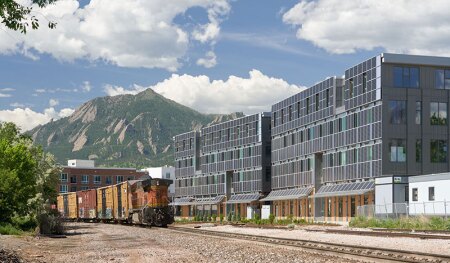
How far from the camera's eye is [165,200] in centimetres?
5316

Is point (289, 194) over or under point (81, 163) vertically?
under

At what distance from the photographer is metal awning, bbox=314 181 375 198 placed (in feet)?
208

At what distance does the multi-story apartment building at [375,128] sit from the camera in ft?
207

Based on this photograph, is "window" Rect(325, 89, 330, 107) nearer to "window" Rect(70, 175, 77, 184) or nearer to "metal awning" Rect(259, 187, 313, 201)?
"metal awning" Rect(259, 187, 313, 201)

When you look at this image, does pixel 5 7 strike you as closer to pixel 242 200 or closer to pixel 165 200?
pixel 165 200

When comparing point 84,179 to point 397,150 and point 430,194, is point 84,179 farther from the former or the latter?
point 430,194

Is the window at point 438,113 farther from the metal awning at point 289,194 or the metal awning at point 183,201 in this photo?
the metal awning at point 183,201

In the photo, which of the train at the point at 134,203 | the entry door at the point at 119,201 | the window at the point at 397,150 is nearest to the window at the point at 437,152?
the window at the point at 397,150

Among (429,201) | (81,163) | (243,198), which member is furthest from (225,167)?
(81,163)

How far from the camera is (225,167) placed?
105m

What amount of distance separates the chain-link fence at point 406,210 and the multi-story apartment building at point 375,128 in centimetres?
182

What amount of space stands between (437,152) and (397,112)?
5609mm

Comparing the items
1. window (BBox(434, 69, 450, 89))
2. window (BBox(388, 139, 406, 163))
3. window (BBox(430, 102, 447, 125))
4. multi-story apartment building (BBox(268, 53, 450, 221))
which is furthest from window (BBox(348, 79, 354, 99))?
window (BBox(434, 69, 450, 89))

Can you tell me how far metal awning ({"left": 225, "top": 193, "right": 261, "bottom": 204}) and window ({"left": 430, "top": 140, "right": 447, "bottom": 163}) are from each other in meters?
33.9
